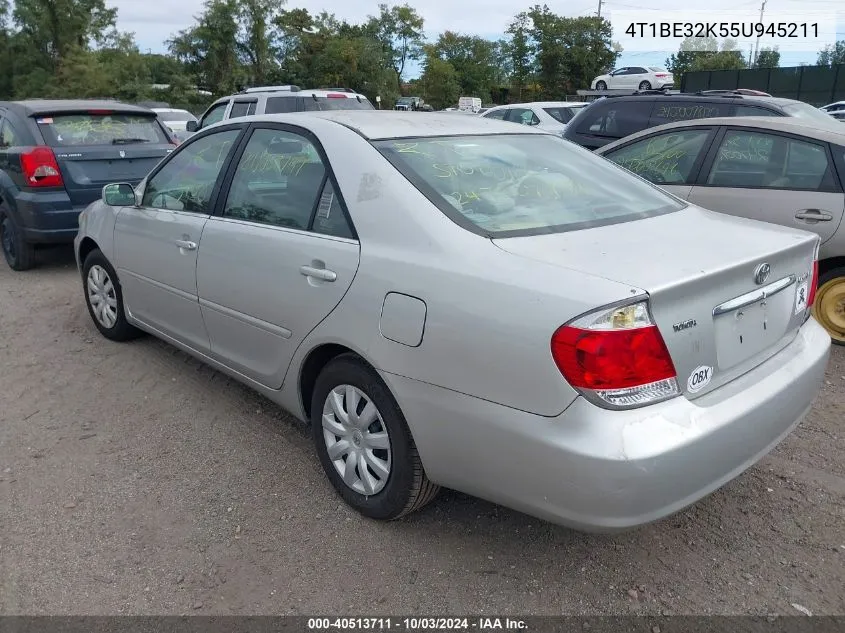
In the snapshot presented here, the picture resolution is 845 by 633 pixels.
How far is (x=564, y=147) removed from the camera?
11.9 ft

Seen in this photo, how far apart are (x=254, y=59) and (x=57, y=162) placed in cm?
4468

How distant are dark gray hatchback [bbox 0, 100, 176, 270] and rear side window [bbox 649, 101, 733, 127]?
5.60 meters

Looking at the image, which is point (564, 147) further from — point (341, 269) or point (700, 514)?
point (700, 514)

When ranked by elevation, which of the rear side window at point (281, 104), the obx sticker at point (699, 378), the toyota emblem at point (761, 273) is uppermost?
the rear side window at point (281, 104)

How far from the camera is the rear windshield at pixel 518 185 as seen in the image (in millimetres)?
2750

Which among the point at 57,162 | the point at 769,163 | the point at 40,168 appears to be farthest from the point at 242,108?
the point at 769,163

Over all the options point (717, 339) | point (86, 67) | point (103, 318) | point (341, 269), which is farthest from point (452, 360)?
point (86, 67)

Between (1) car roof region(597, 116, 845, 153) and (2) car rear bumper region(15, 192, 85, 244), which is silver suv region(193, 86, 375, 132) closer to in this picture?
(2) car rear bumper region(15, 192, 85, 244)

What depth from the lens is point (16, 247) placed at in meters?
7.24

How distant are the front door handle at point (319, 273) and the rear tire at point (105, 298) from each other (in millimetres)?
2309

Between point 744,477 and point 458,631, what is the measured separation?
5.31ft

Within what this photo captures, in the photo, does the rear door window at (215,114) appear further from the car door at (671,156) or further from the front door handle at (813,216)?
the front door handle at (813,216)

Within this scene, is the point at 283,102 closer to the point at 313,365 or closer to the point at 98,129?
the point at 98,129

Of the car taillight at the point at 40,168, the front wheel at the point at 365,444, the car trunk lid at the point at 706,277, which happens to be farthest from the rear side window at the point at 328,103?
the car trunk lid at the point at 706,277
